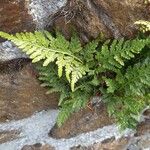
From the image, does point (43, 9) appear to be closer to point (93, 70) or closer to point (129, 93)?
point (93, 70)

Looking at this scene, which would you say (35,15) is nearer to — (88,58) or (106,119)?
(88,58)

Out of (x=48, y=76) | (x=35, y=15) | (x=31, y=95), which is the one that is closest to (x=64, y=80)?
(x=48, y=76)

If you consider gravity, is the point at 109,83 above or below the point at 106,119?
above

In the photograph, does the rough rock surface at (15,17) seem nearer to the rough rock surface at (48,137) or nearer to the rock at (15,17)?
the rock at (15,17)

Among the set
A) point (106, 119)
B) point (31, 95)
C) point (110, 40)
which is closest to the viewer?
point (110, 40)

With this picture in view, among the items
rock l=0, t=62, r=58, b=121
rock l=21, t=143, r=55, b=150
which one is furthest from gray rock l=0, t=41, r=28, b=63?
rock l=21, t=143, r=55, b=150

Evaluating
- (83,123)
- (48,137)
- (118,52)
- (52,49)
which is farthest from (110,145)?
(52,49)
